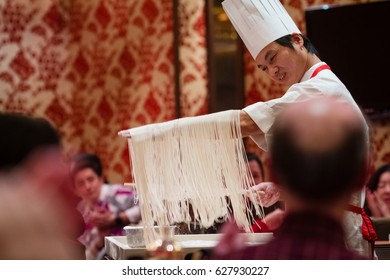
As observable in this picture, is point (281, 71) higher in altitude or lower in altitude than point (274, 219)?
higher

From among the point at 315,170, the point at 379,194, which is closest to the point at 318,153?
the point at 315,170

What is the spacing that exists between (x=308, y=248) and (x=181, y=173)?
520 millimetres

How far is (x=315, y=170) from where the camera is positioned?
2.69ft

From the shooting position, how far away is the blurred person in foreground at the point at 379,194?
2.11 meters

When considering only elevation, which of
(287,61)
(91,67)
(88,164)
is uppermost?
(287,61)

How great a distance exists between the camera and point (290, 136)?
2.71ft

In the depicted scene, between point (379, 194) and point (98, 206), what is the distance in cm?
83

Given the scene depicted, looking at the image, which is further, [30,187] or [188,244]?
[188,244]

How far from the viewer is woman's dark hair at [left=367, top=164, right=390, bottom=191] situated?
2.30m

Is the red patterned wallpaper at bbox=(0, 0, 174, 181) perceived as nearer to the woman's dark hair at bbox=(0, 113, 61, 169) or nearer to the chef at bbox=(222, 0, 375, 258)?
the chef at bbox=(222, 0, 375, 258)

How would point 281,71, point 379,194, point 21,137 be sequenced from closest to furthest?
point 21,137 → point 281,71 → point 379,194

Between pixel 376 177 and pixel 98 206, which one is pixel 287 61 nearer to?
pixel 98 206
